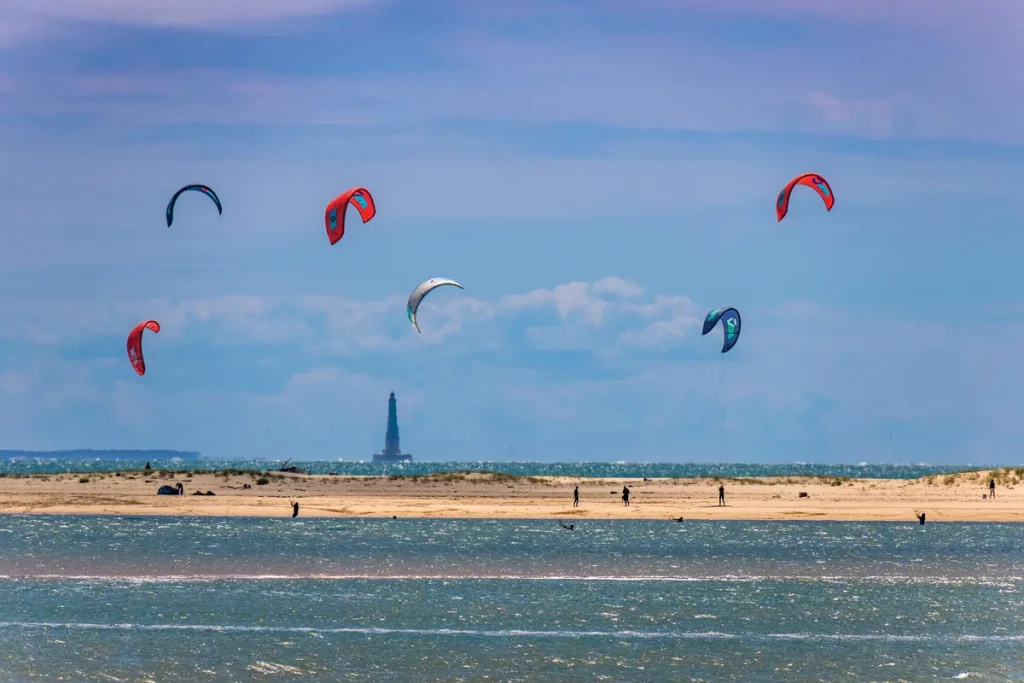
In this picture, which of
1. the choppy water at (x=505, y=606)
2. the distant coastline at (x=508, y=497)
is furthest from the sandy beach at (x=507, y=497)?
the choppy water at (x=505, y=606)

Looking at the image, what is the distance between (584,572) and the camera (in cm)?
3144

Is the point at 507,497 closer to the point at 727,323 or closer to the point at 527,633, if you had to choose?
the point at 727,323

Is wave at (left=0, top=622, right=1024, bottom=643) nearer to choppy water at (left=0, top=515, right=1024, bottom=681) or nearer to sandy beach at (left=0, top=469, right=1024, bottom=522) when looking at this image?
choppy water at (left=0, top=515, right=1024, bottom=681)

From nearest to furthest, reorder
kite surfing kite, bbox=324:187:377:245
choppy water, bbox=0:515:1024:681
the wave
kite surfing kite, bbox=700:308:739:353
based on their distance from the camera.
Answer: choppy water, bbox=0:515:1024:681
the wave
kite surfing kite, bbox=324:187:377:245
kite surfing kite, bbox=700:308:739:353

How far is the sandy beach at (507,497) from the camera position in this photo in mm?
48688

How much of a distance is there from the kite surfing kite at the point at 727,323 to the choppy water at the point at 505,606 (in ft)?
53.8

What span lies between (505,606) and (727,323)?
114 feet

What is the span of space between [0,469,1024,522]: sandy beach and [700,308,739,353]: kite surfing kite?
22.0 feet

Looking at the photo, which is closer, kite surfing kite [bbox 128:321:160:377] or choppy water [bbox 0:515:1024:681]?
choppy water [bbox 0:515:1024:681]

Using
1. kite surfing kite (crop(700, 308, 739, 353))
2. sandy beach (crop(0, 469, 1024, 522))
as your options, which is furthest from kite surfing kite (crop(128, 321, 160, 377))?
kite surfing kite (crop(700, 308, 739, 353))

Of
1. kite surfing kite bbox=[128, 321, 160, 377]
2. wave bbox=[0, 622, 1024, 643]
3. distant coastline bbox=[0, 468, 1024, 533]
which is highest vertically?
kite surfing kite bbox=[128, 321, 160, 377]

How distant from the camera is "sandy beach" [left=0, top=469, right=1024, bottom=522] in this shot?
48.7 m

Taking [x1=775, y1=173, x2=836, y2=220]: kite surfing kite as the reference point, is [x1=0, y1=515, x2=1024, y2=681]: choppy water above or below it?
below

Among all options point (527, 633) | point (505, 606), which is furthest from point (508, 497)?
point (527, 633)
